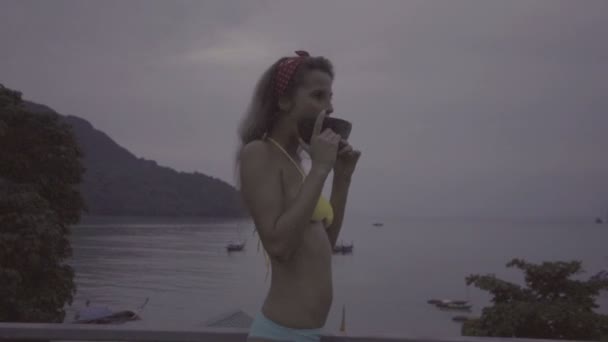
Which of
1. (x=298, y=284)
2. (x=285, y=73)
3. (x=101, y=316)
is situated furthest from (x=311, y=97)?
(x=101, y=316)

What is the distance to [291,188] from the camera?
5.95 ft

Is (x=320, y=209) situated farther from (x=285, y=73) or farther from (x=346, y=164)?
(x=285, y=73)

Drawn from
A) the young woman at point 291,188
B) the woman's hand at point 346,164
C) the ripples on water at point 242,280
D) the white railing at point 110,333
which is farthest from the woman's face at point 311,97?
the ripples on water at point 242,280

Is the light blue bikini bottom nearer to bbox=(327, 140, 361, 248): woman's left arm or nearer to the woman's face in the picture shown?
bbox=(327, 140, 361, 248): woman's left arm

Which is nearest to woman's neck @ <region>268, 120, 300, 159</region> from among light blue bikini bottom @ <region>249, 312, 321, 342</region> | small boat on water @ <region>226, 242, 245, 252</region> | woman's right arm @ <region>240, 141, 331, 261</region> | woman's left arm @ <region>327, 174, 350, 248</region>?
woman's right arm @ <region>240, 141, 331, 261</region>

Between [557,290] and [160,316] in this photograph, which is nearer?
[557,290]

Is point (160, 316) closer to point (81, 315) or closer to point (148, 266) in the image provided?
point (81, 315)

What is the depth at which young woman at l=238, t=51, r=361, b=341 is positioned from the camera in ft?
5.58

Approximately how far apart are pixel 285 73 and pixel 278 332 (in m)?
0.83

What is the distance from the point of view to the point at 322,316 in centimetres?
188

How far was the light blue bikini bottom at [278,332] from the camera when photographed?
1.80m

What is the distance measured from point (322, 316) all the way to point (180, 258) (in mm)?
93004

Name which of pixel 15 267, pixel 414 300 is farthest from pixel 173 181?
pixel 15 267

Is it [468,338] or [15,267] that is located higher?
[468,338]
